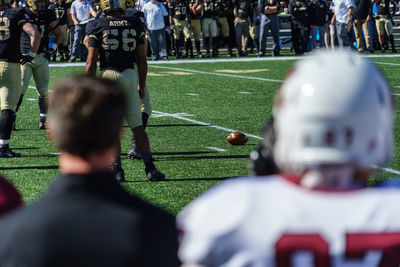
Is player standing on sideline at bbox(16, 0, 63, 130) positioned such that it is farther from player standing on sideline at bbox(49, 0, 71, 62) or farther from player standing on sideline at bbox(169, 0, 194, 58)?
player standing on sideline at bbox(169, 0, 194, 58)

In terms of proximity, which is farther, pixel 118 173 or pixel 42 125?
pixel 42 125

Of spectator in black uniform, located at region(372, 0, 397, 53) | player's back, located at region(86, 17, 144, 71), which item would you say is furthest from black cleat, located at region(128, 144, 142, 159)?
spectator in black uniform, located at region(372, 0, 397, 53)

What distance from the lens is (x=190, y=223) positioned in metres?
2.05

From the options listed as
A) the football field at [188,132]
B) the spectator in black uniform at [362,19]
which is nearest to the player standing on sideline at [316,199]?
the football field at [188,132]

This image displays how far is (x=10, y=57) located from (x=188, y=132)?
8.93ft

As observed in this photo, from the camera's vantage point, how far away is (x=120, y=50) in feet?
25.0

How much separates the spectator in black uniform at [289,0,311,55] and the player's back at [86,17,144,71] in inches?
598

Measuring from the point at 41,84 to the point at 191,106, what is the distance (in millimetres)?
3289

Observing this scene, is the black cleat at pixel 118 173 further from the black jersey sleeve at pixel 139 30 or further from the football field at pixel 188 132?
the black jersey sleeve at pixel 139 30

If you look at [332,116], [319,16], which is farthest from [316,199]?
[319,16]

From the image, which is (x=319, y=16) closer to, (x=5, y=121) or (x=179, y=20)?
(x=179, y=20)

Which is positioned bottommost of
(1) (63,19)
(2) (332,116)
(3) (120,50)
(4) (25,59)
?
(1) (63,19)

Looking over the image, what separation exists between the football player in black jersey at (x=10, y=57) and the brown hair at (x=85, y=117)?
722 centimetres

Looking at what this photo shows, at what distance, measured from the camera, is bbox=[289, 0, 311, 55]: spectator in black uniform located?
22.4m
